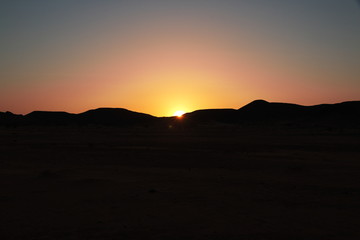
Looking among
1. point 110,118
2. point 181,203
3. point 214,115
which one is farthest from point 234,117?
point 181,203

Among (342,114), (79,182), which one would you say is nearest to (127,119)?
(342,114)

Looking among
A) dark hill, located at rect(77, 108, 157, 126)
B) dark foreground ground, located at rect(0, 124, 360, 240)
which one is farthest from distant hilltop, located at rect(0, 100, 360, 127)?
dark foreground ground, located at rect(0, 124, 360, 240)

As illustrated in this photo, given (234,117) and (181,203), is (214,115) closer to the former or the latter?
(234,117)

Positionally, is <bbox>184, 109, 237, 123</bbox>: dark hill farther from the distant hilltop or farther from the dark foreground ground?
the dark foreground ground

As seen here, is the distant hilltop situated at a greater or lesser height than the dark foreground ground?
greater

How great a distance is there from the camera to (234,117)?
170 metres

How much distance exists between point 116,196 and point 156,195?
1226 millimetres

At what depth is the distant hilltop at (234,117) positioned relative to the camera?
133625 millimetres

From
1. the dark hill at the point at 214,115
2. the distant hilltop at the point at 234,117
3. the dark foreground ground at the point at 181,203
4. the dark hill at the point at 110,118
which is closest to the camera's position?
the dark foreground ground at the point at 181,203

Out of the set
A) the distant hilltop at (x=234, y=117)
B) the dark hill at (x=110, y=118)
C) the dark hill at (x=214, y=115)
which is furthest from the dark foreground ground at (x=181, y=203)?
the dark hill at (x=110, y=118)

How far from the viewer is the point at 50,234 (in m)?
7.69

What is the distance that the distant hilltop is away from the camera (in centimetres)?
13362

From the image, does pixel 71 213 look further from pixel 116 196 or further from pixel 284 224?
pixel 284 224

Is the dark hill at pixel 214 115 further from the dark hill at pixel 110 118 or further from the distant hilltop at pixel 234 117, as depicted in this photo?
the dark hill at pixel 110 118
